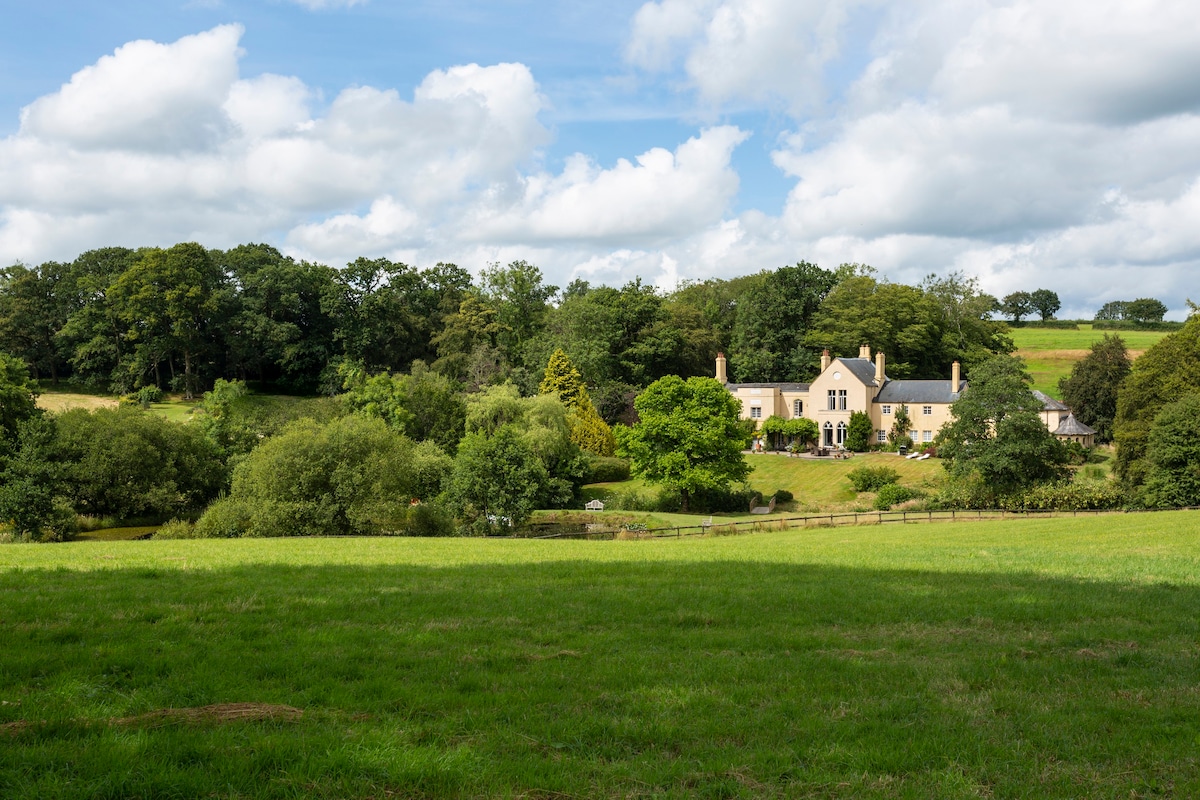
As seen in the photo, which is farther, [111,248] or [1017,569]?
[111,248]

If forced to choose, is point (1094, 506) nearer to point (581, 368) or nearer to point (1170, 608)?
point (1170, 608)

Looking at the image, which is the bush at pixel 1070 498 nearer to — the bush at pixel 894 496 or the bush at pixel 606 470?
the bush at pixel 894 496

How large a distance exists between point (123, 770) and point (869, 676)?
6945 mm

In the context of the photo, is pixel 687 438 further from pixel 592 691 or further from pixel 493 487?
pixel 592 691

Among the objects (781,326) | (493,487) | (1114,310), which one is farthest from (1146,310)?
(493,487)

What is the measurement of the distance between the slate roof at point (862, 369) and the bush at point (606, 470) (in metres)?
23.5

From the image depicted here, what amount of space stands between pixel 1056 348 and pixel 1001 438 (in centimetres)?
6758

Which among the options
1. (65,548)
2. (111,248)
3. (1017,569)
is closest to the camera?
(1017,569)

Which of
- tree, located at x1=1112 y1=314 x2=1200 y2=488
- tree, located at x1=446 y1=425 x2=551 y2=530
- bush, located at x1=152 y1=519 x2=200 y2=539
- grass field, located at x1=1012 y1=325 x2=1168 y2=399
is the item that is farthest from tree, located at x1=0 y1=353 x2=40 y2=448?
grass field, located at x1=1012 y1=325 x2=1168 y2=399

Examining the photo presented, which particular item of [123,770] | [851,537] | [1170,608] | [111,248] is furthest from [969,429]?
[111,248]

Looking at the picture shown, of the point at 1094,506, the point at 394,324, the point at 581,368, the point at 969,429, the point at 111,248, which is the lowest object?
the point at 1094,506

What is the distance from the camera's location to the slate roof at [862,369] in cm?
7619

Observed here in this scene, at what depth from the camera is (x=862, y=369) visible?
254ft

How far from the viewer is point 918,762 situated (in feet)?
21.9
